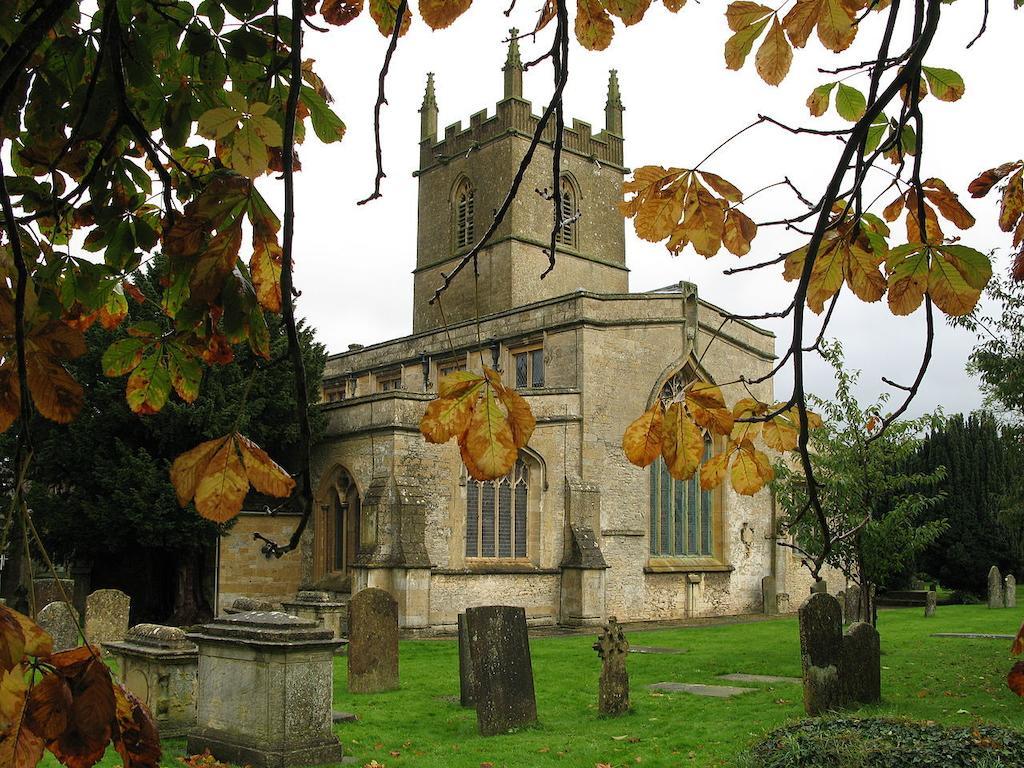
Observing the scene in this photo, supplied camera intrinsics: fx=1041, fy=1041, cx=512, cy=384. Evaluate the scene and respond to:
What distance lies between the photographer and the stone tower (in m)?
30.8

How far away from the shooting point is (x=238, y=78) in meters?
2.91

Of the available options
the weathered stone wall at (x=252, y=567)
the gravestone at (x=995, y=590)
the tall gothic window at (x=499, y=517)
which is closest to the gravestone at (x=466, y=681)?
→ the tall gothic window at (x=499, y=517)

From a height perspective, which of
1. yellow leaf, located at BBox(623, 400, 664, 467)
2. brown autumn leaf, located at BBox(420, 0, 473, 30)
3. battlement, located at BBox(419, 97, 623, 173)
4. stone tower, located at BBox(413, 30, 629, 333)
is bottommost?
yellow leaf, located at BBox(623, 400, 664, 467)

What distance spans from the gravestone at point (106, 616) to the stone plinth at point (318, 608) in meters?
2.32

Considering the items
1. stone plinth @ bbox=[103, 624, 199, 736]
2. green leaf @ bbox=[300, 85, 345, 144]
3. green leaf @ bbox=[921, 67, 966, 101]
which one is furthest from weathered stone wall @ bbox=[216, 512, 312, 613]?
green leaf @ bbox=[921, 67, 966, 101]

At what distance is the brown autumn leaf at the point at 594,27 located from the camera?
8.77ft

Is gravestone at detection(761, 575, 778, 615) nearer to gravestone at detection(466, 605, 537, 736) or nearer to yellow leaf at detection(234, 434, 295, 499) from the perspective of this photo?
gravestone at detection(466, 605, 537, 736)

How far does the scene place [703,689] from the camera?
1220 cm

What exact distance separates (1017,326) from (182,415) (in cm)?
1341

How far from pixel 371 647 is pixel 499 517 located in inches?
344

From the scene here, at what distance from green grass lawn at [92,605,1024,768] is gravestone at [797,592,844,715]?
298 millimetres

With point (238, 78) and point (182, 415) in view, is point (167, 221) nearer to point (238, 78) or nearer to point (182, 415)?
point (238, 78)

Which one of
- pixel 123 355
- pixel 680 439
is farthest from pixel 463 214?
pixel 680 439

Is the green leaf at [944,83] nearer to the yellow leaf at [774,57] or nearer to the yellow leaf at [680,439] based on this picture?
the yellow leaf at [774,57]
